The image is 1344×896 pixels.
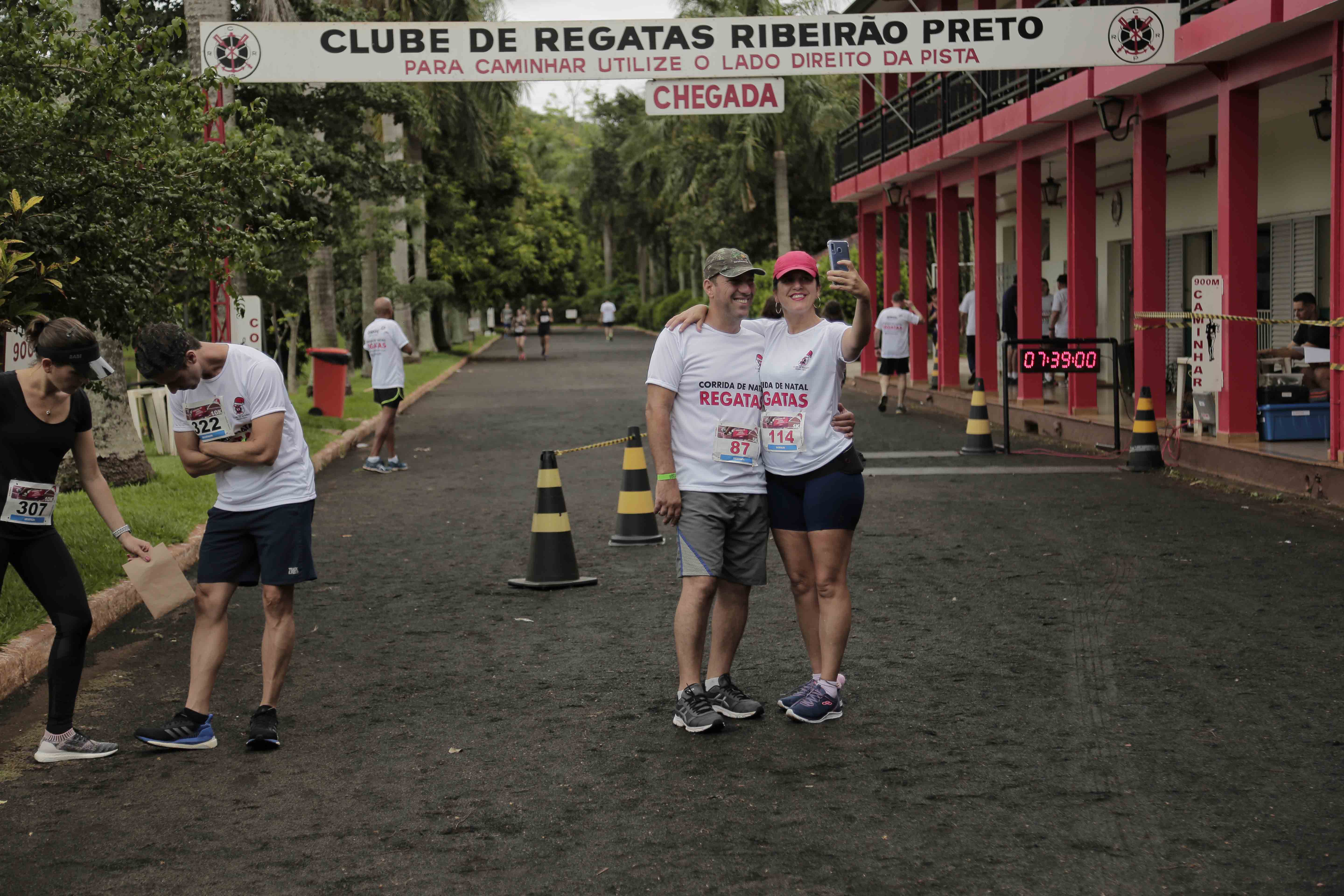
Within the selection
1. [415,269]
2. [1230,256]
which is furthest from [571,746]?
[415,269]

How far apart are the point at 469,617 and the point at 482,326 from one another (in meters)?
73.3

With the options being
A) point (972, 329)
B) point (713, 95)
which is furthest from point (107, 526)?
point (972, 329)

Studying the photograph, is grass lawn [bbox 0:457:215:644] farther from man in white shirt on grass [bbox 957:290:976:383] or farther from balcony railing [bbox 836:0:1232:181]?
man in white shirt on grass [bbox 957:290:976:383]

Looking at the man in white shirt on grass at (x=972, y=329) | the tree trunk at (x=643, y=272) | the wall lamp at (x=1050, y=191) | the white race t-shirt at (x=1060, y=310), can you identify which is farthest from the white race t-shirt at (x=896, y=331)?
the tree trunk at (x=643, y=272)

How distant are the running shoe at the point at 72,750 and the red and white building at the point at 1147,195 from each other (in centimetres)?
945

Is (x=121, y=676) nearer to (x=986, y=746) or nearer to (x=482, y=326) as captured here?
(x=986, y=746)

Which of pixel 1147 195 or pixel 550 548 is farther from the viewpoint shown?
pixel 1147 195

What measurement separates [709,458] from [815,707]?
1060 mm

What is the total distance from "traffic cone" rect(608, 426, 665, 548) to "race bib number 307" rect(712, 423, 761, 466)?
4.69 metres

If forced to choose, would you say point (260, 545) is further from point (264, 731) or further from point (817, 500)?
point (817, 500)

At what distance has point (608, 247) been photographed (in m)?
104

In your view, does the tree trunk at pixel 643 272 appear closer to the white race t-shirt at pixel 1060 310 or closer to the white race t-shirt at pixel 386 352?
the white race t-shirt at pixel 1060 310

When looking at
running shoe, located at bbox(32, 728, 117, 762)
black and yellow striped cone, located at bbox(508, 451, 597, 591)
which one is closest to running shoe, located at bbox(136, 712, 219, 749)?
running shoe, located at bbox(32, 728, 117, 762)

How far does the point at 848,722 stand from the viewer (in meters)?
5.93
